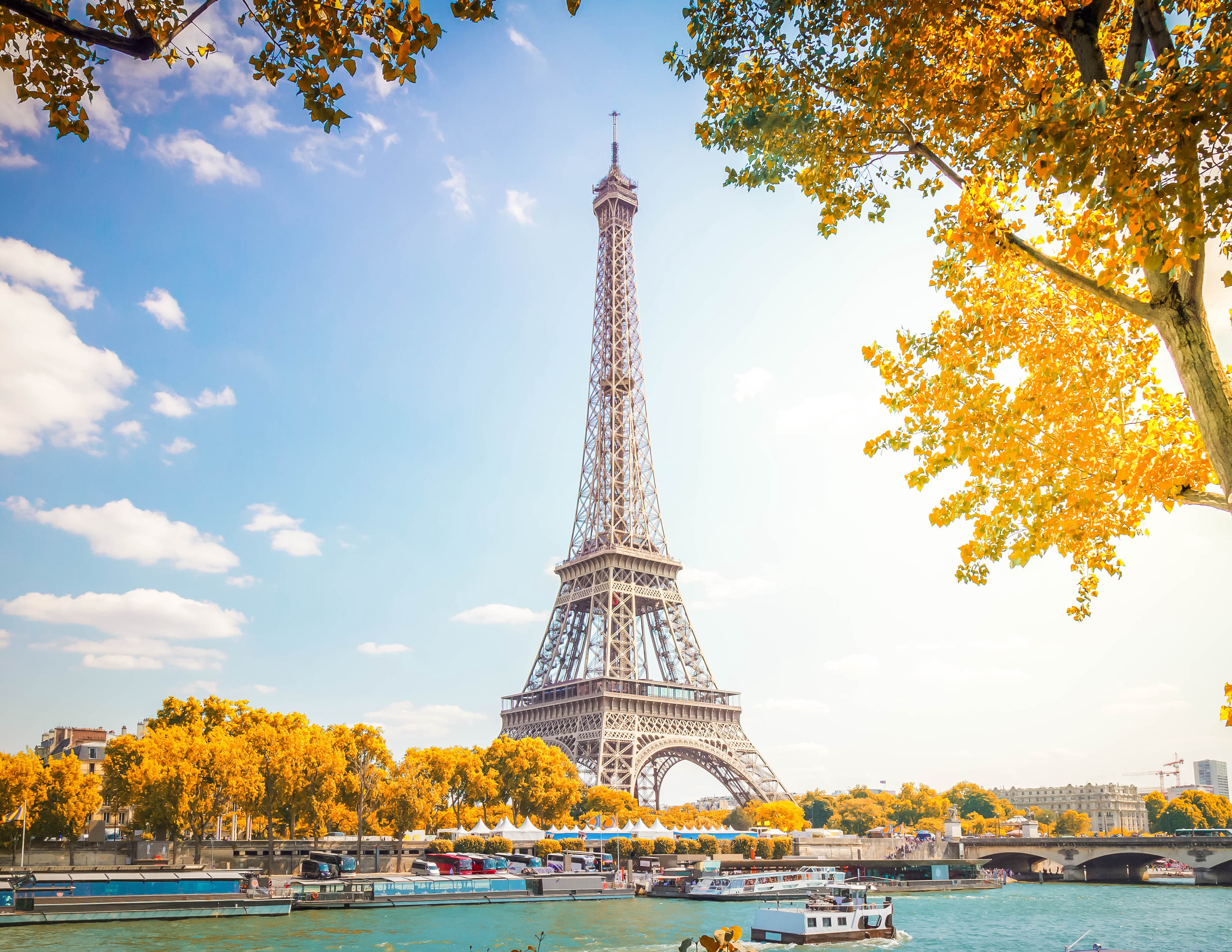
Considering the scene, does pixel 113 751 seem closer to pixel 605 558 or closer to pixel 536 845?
pixel 536 845

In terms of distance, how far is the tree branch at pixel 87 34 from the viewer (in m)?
4.55

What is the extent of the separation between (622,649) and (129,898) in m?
47.5

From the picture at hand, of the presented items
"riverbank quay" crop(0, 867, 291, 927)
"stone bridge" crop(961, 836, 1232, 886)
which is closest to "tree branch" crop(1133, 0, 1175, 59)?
"riverbank quay" crop(0, 867, 291, 927)

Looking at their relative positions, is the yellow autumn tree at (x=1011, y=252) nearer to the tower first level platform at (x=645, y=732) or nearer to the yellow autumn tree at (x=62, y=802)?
the yellow autumn tree at (x=62, y=802)

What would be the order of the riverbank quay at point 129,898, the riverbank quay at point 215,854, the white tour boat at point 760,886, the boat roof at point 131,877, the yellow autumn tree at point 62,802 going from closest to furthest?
the riverbank quay at point 129,898
the boat roof at point 131,877
the yellow autumn tree at point 62,802
the white tour boat at point 760,886
the riverbank quay at point 215,854

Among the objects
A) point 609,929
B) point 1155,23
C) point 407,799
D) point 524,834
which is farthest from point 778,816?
point 1155,23

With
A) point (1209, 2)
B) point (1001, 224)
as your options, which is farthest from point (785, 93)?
point (1209, 2)

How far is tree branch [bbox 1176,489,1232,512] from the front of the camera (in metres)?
7.10

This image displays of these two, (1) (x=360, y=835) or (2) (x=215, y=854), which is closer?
(1) (x=360, y=835)

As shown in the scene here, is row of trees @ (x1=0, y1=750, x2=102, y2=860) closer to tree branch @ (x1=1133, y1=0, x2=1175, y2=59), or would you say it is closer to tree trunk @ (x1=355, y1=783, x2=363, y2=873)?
tree trunk @ (x1=355, y1=783, x2=363, y2=873)

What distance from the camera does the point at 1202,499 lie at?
7.29m

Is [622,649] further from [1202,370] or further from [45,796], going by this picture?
[1202,370]

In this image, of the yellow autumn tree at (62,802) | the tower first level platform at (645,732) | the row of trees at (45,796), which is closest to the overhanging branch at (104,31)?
the row of trees at (45,796)

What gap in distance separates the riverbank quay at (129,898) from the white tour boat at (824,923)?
19.9 meters
